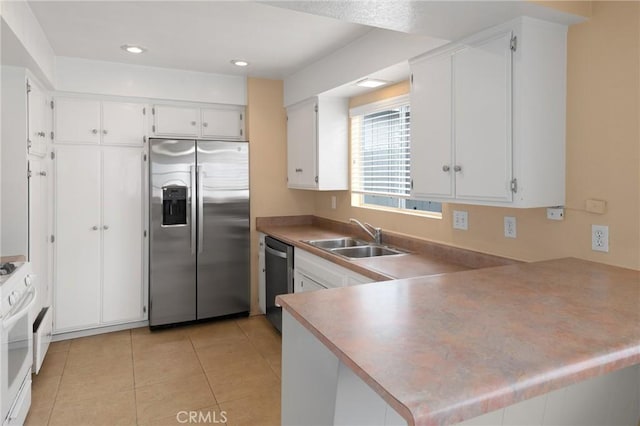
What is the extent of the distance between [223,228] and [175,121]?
44.5 inches

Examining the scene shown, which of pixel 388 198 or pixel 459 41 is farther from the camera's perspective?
pixel 388 198

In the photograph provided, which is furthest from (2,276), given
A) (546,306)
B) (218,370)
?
(546,306)

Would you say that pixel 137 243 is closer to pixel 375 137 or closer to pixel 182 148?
pixel 182 148

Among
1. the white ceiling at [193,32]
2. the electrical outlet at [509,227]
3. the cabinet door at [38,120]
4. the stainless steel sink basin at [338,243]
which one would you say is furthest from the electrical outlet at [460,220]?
the cabinet door at [38,120]

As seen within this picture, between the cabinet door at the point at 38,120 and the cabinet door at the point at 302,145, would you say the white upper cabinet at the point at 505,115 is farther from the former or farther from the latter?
the cabinet door at the point at 38,120

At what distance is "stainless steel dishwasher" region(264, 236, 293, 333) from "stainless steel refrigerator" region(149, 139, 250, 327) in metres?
0.30

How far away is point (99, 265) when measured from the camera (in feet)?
12.4

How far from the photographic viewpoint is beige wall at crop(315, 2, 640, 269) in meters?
1.76

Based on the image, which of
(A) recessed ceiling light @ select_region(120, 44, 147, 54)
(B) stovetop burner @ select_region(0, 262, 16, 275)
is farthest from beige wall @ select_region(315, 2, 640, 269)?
(A) recessed ceiling light @ select_region(120, 44, 147, 54)

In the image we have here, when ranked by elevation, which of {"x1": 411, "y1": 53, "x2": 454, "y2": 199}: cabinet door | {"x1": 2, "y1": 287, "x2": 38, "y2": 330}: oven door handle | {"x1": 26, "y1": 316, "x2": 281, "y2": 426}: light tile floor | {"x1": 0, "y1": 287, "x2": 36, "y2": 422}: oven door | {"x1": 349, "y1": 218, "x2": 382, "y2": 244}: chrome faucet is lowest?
{"x1": 26, "y1": 316, "x2": 281, "y2": 426}: light tile floor

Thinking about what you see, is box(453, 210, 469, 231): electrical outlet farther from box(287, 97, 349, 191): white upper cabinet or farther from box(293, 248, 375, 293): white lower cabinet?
box(287, 97, 349, 191): white upper cabinet

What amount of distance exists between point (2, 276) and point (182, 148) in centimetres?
195

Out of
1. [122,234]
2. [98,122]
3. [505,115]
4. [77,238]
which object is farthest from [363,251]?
[98,122]

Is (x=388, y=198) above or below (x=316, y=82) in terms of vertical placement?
below
